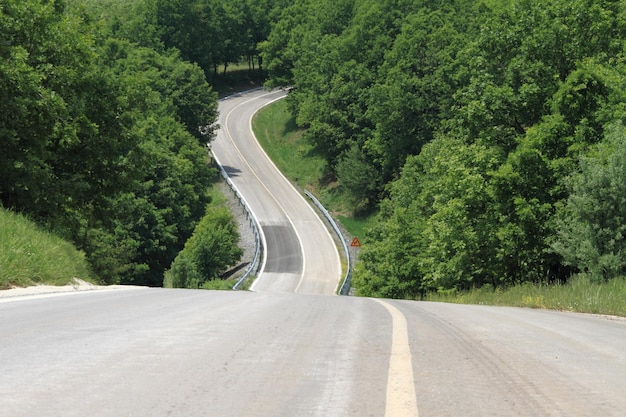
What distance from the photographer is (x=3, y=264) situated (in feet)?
41.3

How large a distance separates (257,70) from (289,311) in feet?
418

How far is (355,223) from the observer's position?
72.5 metres

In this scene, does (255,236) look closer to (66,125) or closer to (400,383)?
(66,125)

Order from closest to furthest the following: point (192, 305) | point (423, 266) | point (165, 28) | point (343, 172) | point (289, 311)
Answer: point (289, 311) < point (192, 305) < point (423, 266) < point (343, 172) < point (165, 28)

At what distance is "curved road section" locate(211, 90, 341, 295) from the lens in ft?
189

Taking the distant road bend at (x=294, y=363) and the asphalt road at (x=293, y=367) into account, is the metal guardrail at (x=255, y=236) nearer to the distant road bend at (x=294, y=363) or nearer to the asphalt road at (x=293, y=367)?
the distant road bend at (x=294, y=363)

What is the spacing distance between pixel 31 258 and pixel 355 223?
59173mm

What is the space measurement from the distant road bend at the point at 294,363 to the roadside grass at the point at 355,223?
15.6 ft

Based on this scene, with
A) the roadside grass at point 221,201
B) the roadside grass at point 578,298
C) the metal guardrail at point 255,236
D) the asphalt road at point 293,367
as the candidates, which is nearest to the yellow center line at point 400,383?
the asphalt road at point 293,367

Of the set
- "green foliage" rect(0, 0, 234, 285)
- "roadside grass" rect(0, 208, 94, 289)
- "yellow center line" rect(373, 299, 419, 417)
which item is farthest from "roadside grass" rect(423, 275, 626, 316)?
"green foliage" rect(0, 0, 234, 285)

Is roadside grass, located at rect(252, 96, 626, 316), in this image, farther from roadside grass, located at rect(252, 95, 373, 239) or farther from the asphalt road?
the asphalt road

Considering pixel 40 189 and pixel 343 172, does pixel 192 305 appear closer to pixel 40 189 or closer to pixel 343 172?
pixel 40 189

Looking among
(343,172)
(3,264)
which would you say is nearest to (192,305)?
(3,264)

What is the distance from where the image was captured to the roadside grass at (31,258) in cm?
1284
